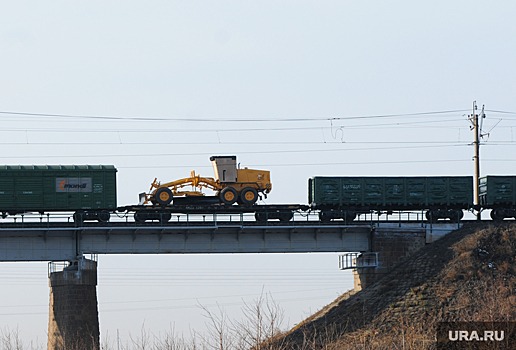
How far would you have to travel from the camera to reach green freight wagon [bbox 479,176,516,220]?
202 ft

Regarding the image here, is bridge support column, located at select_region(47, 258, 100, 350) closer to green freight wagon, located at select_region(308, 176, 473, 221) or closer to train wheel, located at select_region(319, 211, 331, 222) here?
train wheel, located at select_region(319, 211, 331, 222)

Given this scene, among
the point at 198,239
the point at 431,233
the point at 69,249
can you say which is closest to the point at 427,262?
the point at 431,233

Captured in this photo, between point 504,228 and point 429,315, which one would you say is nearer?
point 429,315

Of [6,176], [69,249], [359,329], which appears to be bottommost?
[359,329]

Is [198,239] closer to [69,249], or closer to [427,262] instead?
[69,249]

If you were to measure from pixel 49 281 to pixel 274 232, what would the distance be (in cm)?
1230

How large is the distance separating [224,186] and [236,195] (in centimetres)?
111

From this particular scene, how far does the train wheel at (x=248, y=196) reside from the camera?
59.2m

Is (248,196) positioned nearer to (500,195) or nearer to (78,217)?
(78,217)

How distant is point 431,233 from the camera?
5712cm

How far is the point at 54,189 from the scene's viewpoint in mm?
57781

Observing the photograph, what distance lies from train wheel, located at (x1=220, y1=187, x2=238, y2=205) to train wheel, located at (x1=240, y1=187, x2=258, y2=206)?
42 cm

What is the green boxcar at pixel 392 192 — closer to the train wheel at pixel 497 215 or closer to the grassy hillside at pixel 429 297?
the train wheel at pixel 497 215

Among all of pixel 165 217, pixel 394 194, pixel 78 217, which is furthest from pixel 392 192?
pixel 78 217
